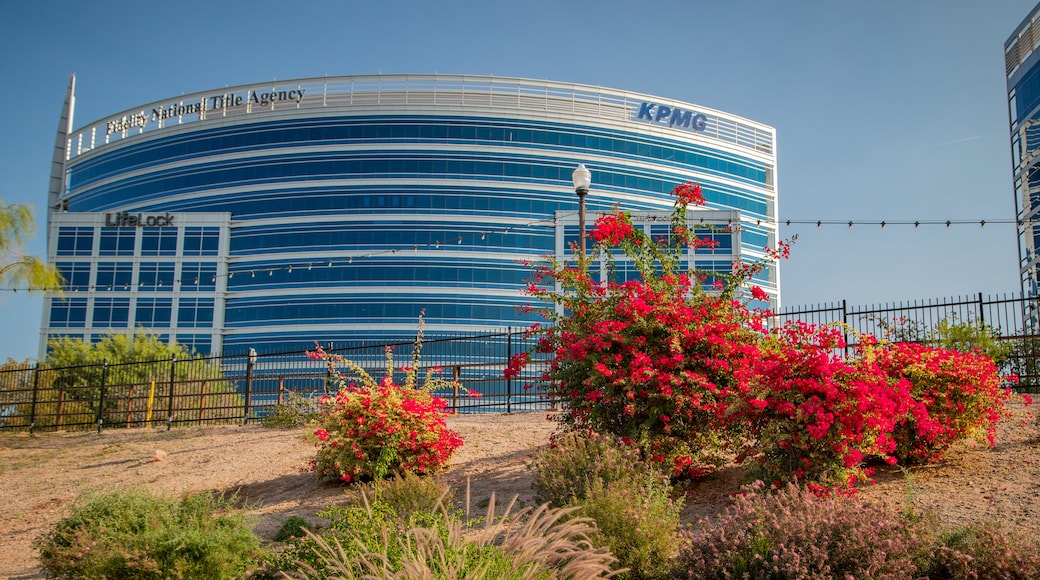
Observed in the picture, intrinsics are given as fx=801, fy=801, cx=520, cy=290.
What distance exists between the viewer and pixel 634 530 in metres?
6.42

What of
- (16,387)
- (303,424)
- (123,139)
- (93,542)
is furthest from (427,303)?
(93,542)

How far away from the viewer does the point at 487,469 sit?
37.9 ft

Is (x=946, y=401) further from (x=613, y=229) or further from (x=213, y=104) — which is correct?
(x=213, y=104)

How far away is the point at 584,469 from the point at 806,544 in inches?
111

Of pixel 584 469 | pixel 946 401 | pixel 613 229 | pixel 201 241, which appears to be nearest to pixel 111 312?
pixel 201 241

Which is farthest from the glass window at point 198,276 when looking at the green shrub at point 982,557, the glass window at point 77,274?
the green shrub at point 982,557

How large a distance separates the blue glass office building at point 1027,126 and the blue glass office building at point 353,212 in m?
18.8

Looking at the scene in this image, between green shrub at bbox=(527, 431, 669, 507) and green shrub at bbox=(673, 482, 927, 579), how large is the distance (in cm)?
155

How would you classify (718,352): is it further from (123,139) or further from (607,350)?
(123,139)

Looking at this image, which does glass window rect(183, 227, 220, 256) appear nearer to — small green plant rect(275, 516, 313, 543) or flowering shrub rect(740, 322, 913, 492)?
small green plant rect(275, 516, 313, 543)

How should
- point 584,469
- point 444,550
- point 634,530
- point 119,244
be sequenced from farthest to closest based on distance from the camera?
point 119,244, point 584,469, point 634,530, point 444,550

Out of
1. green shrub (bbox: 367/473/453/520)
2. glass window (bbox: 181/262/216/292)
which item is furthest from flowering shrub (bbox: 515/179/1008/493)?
glass window (bbox: 181/262/216/292)

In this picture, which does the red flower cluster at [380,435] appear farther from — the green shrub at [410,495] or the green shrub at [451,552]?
the green shrub at [451,552]

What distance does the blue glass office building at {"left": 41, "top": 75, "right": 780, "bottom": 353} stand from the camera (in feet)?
208
